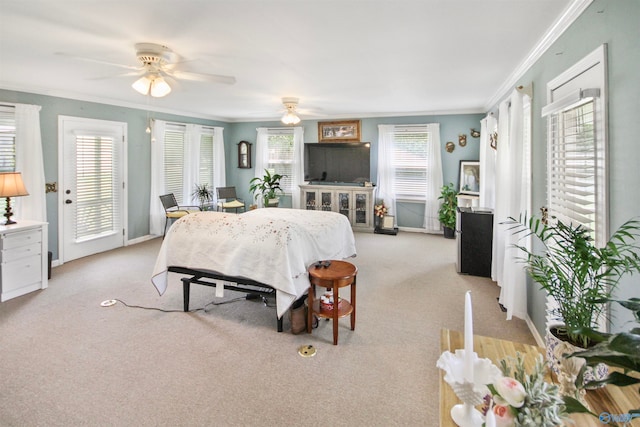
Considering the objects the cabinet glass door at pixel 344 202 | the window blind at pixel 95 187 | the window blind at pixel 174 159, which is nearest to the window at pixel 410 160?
the cabinet glass door at pixel 344 202

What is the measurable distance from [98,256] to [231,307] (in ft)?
9.94

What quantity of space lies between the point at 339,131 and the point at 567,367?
Result: 673 cm

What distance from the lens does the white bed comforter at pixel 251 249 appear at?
114 inches

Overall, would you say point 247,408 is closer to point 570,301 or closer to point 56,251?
point 570,301

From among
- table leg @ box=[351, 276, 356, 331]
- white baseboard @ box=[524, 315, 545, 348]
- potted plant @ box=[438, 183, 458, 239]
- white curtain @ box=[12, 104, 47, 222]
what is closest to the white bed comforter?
table leg @ box=[351, 276, 356, 331]

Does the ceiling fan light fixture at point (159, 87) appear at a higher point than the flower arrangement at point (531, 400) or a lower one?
higher

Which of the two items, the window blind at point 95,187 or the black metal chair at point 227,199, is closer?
the window blind at point 95,187

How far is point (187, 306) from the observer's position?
3.40m

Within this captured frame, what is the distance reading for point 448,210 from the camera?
6.57 metres

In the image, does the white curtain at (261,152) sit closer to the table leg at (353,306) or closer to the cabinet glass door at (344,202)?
the cabinet glass door at (344,202)

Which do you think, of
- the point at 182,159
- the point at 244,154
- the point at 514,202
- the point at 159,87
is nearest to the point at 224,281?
the point at 159,87

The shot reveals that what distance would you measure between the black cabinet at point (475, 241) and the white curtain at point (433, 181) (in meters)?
2.28

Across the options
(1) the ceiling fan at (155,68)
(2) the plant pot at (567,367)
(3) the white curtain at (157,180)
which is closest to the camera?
(2) the plant pot at (567,367)

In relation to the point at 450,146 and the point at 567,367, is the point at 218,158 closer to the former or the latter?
the point at 450,146
